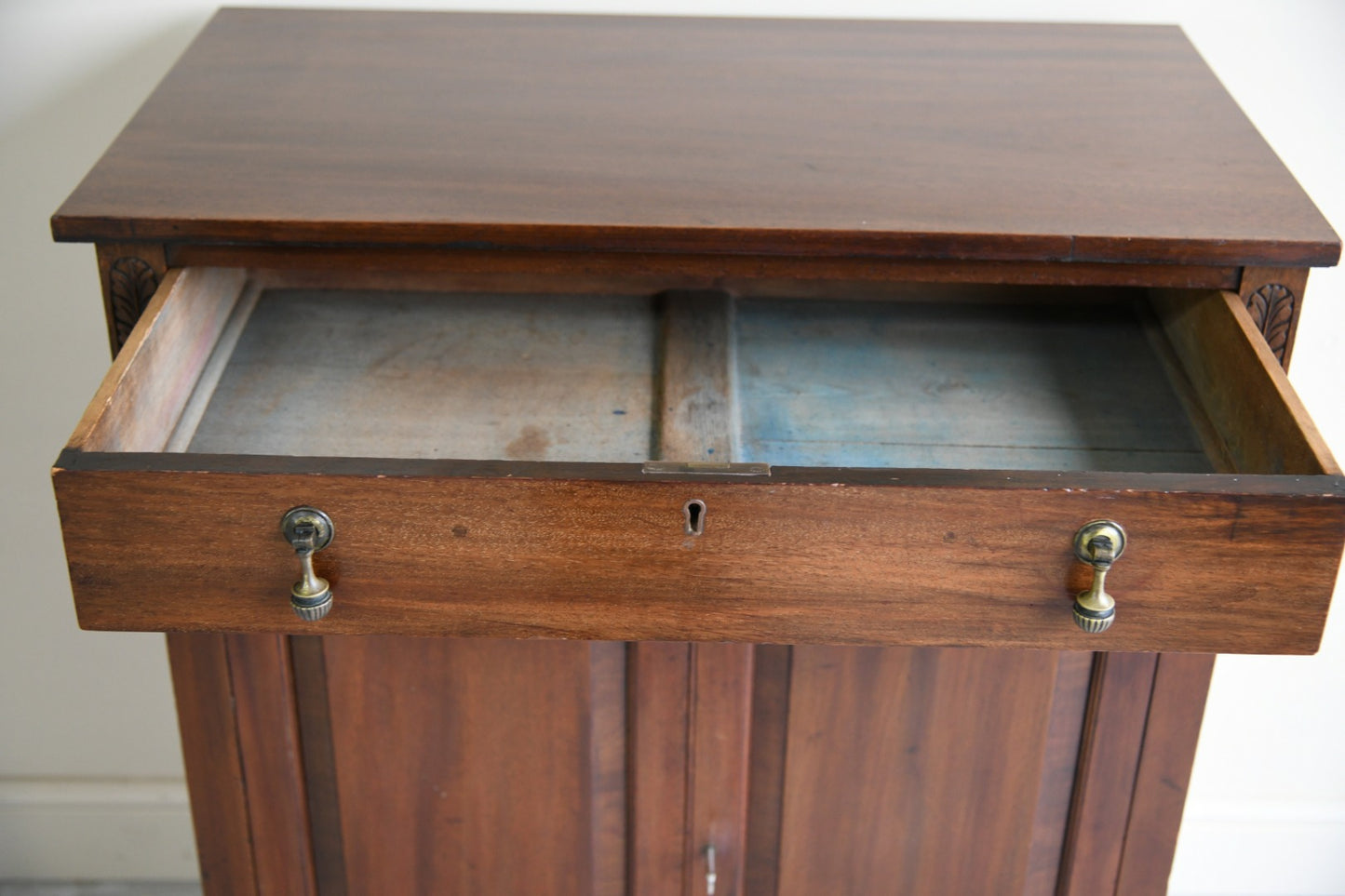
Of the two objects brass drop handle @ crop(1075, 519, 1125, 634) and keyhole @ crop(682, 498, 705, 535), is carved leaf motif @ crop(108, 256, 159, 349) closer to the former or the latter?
keyhole @ crop(682, 498, 705, 535)

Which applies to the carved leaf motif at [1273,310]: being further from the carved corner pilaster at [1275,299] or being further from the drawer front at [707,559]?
the drawer front at [707,559]

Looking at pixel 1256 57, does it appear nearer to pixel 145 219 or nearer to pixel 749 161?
pixel 749 161

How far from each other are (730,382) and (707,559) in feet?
0.72

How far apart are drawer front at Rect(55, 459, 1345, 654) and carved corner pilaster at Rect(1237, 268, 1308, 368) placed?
0.65 ft

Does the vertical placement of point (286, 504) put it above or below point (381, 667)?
above

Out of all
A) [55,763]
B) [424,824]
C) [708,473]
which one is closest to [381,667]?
[424,824]

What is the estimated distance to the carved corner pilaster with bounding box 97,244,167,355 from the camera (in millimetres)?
881

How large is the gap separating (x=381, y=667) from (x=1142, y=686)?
0.54 metres

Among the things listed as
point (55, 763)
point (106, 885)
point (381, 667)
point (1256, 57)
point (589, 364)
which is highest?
point (1256, 57)

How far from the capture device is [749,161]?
0.95m

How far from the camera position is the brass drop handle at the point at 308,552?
756mm

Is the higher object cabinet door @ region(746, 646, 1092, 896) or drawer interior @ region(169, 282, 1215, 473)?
drawer interior @ region(169, 282, 1215, 473)

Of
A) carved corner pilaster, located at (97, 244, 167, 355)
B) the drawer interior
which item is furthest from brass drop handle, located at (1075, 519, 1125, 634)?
carved corner pilaster, located at (97, 244, 167, 355)

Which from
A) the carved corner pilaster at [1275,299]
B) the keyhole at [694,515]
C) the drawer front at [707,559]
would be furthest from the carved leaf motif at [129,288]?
the carved corner pilaster at [1275,299]
